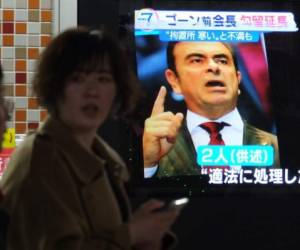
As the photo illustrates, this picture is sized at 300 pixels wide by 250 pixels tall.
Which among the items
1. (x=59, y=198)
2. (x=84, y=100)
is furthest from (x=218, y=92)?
(x=59, y=198)

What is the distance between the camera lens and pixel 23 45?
450cm

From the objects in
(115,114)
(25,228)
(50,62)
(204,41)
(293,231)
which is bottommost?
(293,231)

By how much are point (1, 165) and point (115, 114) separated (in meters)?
2.19

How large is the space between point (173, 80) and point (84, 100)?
8.44ft

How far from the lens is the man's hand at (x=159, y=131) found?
4.55 metres

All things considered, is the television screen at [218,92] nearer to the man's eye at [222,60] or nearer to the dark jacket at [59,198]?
the man's eye at [222,60]

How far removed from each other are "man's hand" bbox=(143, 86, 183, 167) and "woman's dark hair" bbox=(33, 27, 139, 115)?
239 centimetres

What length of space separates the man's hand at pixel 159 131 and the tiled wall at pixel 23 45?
2.39 feet

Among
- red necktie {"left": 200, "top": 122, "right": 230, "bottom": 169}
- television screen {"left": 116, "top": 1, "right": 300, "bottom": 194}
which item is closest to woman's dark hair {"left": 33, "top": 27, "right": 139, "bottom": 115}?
television screen {"left": 116, "top": 1, "right": 300, "bottom": 194}

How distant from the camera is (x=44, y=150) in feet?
6.38

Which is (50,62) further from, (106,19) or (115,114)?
(106,19)

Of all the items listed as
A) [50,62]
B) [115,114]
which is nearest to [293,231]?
[115,114]

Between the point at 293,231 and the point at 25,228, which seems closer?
the point at 25,228

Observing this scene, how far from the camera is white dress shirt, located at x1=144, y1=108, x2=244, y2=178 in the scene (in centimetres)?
459
